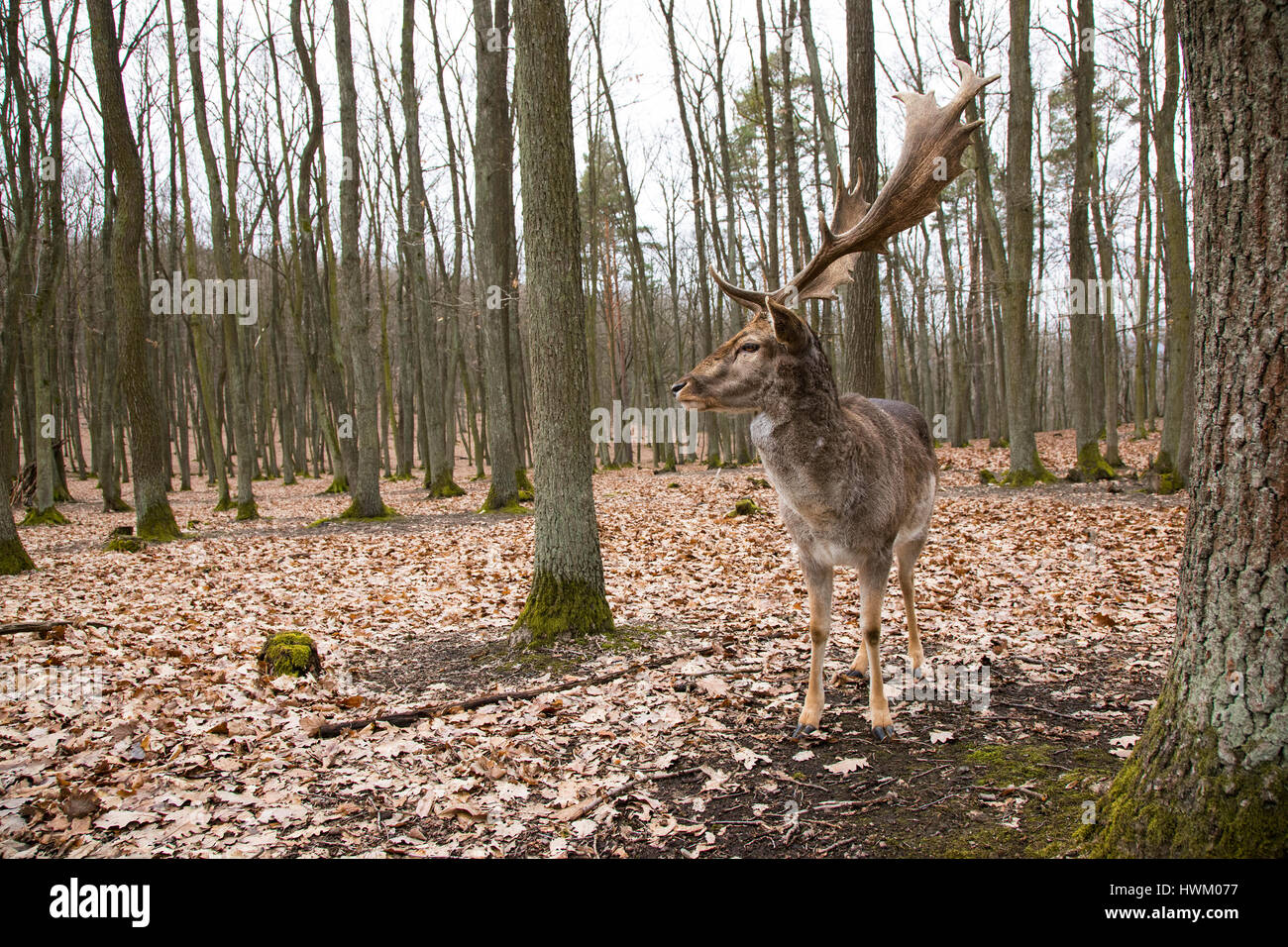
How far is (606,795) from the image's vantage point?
356cm

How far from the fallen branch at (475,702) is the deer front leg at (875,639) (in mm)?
1636

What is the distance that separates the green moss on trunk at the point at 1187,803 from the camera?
7.60 feet

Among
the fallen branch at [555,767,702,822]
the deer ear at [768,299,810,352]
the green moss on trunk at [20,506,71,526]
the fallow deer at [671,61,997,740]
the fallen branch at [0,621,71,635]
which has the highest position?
the deer ear at [768,299,810,352]

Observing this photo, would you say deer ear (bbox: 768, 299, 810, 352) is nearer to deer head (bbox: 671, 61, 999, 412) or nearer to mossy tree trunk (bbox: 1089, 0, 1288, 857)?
deer head (bbox: 671, 61, 999, 412)

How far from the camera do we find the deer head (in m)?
4.41

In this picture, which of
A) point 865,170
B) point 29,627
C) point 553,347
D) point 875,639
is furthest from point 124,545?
point 865,170

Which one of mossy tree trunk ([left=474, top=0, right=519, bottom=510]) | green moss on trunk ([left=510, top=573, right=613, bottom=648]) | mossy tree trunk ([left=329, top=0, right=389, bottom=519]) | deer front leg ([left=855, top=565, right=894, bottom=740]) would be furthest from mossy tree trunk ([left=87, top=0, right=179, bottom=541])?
deer front leg ([left=855, top=565, right=894, bottom=740])

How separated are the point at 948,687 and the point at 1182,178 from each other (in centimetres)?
2958

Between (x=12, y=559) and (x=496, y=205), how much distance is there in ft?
32.7

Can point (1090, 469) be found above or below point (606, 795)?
above

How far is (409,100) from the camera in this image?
1830cm

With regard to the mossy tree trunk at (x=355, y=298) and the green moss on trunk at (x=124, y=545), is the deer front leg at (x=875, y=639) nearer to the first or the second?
the green moss on trunk at (x=124, y=545)

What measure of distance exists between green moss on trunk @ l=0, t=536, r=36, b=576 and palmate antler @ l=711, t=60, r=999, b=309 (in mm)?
10131

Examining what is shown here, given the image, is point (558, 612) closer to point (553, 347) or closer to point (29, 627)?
point (553, 347)
